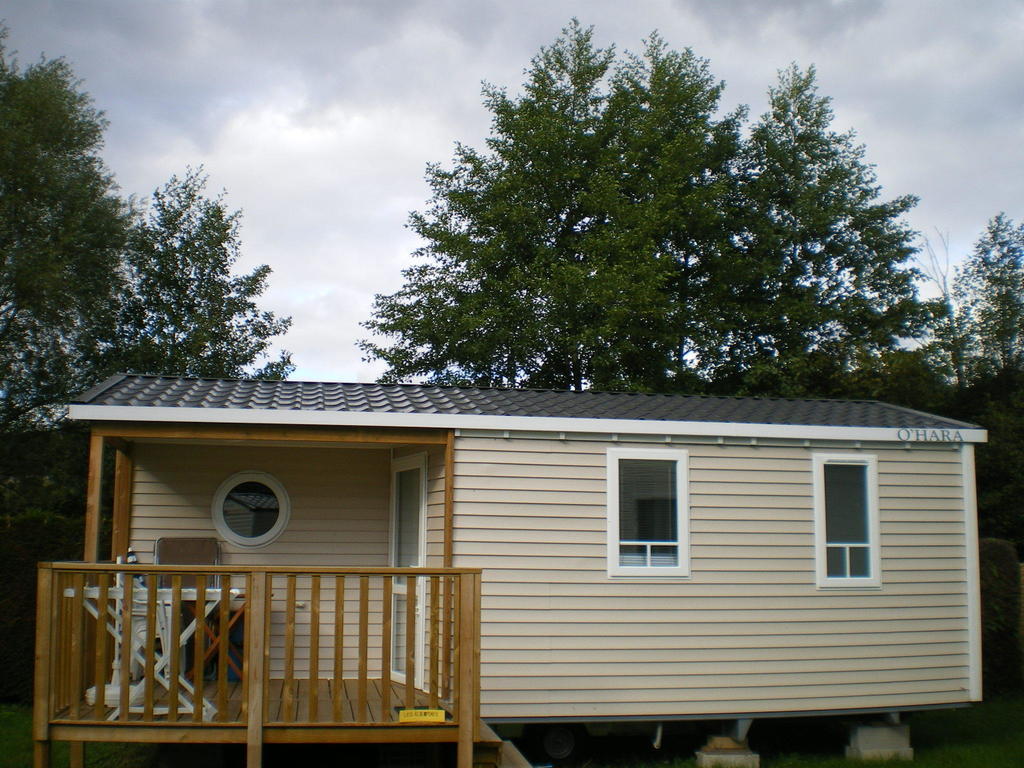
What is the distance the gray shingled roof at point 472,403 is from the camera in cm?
741

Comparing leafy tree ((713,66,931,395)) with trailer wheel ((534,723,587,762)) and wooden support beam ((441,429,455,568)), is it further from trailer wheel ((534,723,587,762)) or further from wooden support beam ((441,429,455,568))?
wooden support beam ((441,429,455,568))

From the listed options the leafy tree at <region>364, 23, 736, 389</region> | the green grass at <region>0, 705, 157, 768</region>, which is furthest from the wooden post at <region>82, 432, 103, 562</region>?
the leafy tree at <region>364, 23, 736, 389</region>

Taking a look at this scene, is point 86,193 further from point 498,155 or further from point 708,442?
point 708,442

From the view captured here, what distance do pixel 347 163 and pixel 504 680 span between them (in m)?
12.9

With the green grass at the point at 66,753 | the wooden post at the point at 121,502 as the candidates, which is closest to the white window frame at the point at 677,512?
the green grass at the point at 66,753

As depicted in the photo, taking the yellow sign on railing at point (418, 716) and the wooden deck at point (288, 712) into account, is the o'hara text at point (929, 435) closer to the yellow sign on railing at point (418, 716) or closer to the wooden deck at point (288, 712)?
the wooden deck at point (288, 712)

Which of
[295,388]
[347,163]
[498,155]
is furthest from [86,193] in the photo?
[295,388]

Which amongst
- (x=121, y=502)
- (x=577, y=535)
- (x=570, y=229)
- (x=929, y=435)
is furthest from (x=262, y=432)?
(x=570, y=229)

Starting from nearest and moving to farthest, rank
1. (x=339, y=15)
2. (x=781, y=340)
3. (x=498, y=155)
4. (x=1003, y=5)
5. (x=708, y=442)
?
(x=708, y=442), (x=1003, y=5), (x=339, y=15), (x=781, y=340), (x=498, y=155)

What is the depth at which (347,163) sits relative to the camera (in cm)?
1836

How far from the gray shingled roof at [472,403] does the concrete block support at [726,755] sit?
2.61m

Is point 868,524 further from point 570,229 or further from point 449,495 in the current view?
point 570,229

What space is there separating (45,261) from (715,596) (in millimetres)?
13754

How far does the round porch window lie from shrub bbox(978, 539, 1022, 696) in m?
8.00
